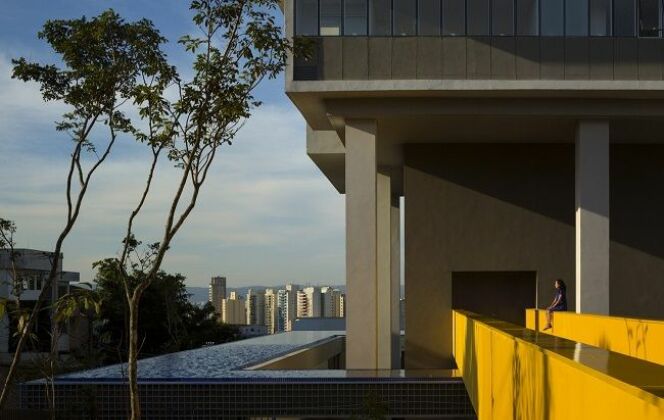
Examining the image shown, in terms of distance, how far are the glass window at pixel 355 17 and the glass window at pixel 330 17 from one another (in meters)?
0.16

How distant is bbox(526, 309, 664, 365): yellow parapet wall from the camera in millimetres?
10180

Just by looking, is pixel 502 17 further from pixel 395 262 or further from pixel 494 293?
pixel 395 262

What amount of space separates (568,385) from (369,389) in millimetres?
Answer: 9924

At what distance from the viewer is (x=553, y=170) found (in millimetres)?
23547

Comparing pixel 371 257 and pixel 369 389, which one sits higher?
Answer: pixel 371 257

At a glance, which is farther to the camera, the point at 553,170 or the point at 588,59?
the point at 553,170

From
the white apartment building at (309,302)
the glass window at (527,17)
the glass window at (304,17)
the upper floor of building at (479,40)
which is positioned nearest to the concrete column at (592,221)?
the upper floor of building at (479,40)

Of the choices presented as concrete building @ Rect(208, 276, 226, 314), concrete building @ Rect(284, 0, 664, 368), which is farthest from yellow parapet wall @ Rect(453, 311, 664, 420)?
concrete building @ Rect(208, 276, 226, 314)

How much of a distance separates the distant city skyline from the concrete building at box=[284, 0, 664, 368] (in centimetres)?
163

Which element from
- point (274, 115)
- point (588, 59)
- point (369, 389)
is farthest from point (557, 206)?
point (369, 389)

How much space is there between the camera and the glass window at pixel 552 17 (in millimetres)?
19984

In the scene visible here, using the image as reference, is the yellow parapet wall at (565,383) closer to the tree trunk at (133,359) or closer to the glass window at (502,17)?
the tree trunk at (133,359)

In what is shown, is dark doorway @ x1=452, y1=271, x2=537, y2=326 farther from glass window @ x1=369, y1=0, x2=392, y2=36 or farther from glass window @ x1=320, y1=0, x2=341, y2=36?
glass window @ x1=320, y1=0, x2=341, y2=36

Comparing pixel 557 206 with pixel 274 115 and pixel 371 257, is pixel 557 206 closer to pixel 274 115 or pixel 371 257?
pixel 371 257
